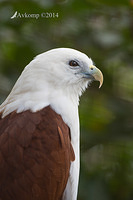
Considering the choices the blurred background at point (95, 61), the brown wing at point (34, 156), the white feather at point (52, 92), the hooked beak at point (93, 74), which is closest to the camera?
the brown wing at point (34, 156)

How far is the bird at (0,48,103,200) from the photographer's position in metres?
3.97

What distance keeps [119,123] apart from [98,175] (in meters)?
0.63

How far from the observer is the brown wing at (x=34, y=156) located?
395 cm

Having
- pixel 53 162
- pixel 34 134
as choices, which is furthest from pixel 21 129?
pixel 53 162

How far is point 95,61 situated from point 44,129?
6.84 ft

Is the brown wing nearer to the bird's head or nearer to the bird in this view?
the bird

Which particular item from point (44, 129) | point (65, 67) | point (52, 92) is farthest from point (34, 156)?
point (65, 67)

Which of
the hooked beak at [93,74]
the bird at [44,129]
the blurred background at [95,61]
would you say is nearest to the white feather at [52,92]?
the bird at [44,129]

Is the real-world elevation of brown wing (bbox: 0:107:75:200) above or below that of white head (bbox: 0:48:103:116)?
below

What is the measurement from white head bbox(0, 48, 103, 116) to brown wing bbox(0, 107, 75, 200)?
0.11 m

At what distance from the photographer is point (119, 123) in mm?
5957

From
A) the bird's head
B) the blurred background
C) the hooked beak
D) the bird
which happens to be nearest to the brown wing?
the bird

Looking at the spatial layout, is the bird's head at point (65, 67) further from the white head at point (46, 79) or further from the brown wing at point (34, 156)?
the brown wing at point (34, 156)

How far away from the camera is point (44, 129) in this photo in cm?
410
